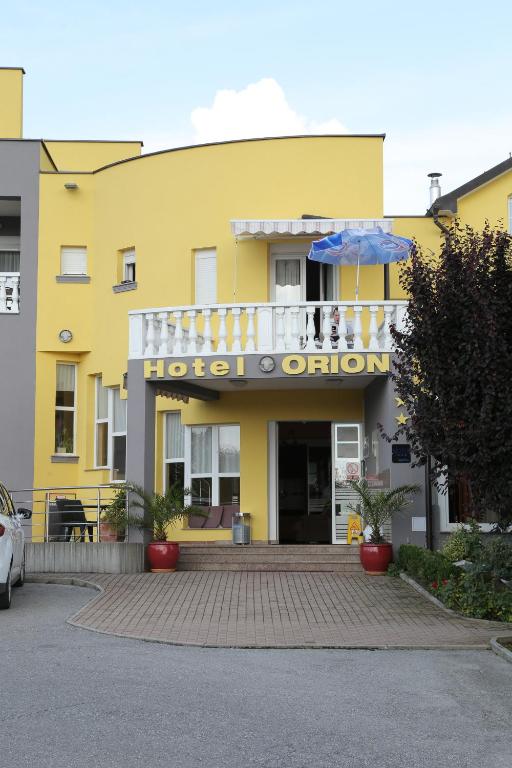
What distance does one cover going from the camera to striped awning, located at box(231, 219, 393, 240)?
1997cm

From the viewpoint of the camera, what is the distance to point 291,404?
69.6ft

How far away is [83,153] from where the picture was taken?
92.2ft

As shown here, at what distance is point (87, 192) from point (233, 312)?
7.15 metres

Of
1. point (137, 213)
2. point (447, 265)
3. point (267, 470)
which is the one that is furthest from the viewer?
point (137, 213)

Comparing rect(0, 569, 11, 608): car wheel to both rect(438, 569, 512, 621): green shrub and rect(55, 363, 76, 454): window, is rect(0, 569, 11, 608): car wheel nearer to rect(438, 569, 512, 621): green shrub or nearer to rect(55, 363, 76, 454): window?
rect(438, 569, 512, 621): green shrub

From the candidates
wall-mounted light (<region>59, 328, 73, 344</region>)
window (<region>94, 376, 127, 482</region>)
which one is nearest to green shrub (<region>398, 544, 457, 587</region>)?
window (<region>94, 376, 127, 482</region>)

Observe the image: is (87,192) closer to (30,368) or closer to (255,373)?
(30,368)

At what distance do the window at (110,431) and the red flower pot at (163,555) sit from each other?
201 inches

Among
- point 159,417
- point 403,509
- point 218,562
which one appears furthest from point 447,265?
point 159,417

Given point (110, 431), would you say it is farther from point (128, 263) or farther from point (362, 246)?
point (362, 246)

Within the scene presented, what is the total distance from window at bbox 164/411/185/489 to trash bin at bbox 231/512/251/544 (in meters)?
1.61

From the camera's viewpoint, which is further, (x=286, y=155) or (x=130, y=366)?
(x=286, y=155)

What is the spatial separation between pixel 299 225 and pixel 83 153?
1028 centimetres

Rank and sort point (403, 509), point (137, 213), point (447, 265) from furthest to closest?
1. point (137, 213)
2. point (403, 509)
3. point (447, 265)
